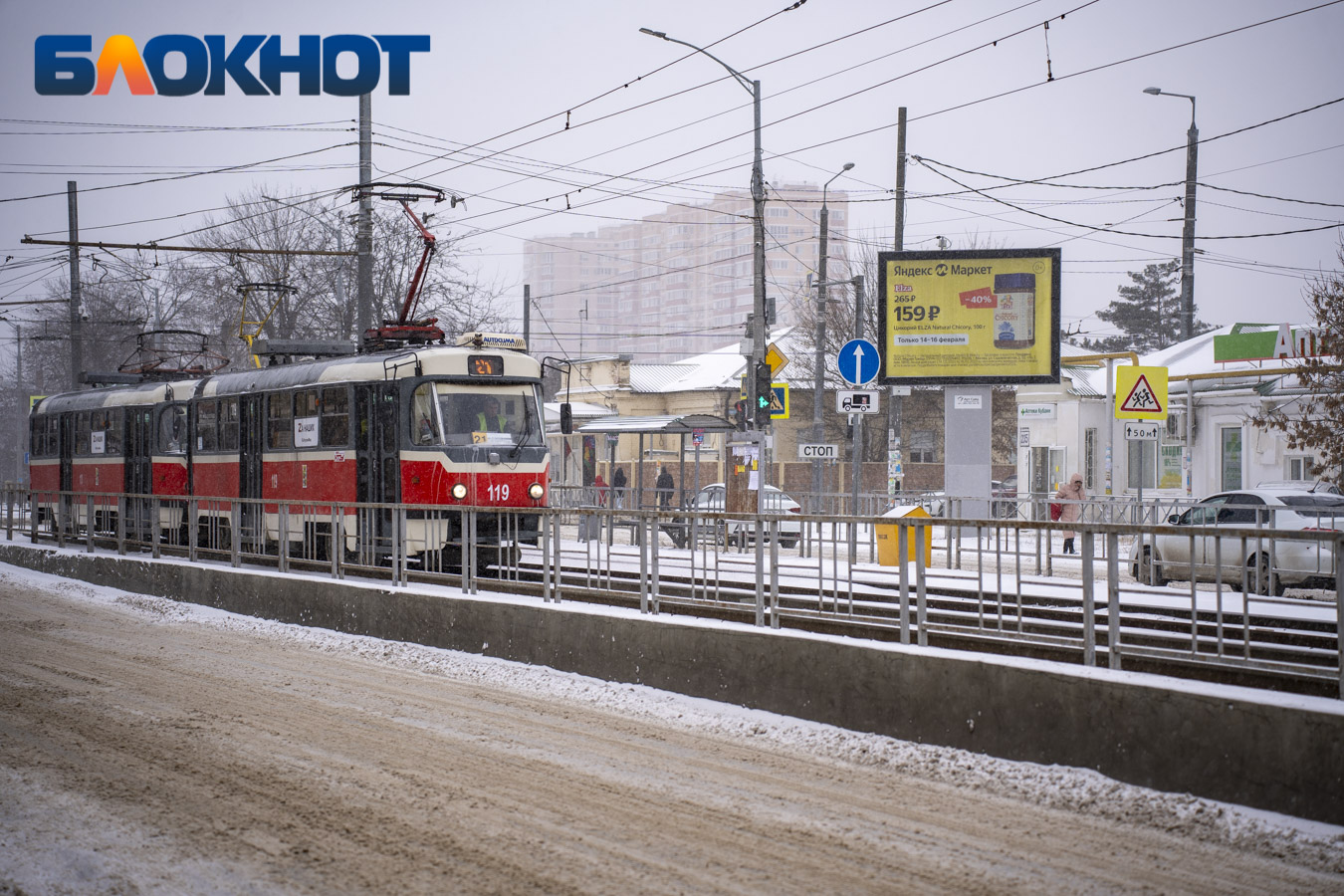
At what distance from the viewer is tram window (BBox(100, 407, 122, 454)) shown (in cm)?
2600

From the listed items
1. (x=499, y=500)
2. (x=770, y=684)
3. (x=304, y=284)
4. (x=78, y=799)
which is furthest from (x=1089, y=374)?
(x=78, y=799)

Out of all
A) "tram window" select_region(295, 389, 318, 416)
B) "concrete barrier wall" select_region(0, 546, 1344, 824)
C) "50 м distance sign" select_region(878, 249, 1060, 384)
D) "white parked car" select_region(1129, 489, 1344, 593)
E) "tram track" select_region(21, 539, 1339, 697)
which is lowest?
"concrete barrier wall" select_region(0, 546, 1344, 824)

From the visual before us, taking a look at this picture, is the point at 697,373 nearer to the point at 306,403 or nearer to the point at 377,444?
the point at 306,403

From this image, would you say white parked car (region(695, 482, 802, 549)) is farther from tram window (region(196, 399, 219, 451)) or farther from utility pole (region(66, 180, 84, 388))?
utility pole (region(66, 180, 84, 388))

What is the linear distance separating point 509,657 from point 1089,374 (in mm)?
38174

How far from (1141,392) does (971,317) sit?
3.59 meters

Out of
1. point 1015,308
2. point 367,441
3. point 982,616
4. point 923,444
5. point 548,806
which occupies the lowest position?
point 548,806

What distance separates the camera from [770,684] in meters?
8.77

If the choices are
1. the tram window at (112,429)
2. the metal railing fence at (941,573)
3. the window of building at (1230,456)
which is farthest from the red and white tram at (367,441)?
the window of building at (1230,456)

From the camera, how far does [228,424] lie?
21406 millimetres

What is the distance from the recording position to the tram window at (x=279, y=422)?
19.5 meters

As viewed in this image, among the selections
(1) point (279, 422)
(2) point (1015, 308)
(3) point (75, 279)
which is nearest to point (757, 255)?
(2) point (1015, 308)

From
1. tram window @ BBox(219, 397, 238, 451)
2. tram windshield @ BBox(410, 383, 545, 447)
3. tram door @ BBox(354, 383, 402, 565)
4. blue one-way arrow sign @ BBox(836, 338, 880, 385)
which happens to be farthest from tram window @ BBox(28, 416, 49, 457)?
blue one-way arrow sign @ BBox(836, 338, 880, 385)

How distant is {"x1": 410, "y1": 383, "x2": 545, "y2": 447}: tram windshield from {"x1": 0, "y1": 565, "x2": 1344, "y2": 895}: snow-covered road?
7.87 meters
